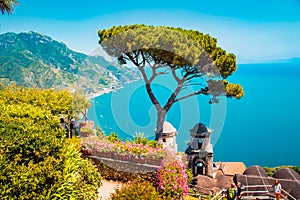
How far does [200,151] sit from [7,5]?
13.1 metres

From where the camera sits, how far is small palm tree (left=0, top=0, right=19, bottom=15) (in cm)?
1281

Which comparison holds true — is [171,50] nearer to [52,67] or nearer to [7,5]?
[7,5]

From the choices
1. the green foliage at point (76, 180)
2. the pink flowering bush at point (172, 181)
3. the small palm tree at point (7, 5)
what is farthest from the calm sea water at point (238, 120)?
the green foliage at point (76, 180)

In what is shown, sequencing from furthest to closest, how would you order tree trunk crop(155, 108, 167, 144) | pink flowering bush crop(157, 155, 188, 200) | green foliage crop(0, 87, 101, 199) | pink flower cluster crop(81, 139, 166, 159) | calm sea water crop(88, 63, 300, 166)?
calm sea water crop(88, 63, 300, 166) → tree trunk crop(155, 108, 167, 144) → pink flower cluster crop(81, 139, 166, 159) → pink flowering bush crop(157, 155, 188, 200) → green foliage crop(0, 87, 101, 199)

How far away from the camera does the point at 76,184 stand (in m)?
5.69

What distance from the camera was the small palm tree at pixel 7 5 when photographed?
12.8 metres

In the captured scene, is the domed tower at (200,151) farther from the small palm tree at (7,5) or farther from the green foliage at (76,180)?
A: the small palm tree at (7,5)

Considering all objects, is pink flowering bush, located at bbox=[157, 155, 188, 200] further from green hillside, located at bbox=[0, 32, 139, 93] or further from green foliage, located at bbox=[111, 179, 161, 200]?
green hillside, located at bbox=[0, 32, 139, 93]

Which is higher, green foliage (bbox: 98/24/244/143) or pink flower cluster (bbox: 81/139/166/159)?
green foliage (bbox: 98/24/244/143)

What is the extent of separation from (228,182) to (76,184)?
12.1m

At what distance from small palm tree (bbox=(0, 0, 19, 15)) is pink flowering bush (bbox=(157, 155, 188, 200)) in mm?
10910

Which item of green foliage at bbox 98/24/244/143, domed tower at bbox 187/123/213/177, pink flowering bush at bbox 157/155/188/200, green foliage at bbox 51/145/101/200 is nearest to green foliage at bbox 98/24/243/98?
green foliage at bbox 98/24/244/143

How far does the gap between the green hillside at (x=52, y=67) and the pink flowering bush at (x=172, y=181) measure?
855cm

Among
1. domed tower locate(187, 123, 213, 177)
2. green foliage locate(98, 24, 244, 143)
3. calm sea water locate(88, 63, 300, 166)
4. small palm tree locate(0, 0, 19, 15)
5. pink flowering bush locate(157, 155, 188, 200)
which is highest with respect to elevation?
calm sea water locate(88, 63, 300, 166)
